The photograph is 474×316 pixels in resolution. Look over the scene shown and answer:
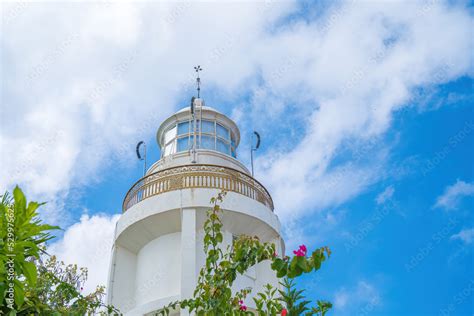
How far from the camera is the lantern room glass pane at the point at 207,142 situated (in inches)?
675

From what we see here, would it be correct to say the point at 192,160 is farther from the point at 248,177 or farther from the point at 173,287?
the point at 173,287

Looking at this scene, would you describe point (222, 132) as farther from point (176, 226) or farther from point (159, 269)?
point (159, 269)

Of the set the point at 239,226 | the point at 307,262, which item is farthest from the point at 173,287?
the point at 307,262

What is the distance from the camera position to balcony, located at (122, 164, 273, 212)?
14.9 metres

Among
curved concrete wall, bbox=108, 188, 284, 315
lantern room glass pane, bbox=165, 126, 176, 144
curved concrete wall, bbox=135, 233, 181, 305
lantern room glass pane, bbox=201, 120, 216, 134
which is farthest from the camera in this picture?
lantern room glass pane, bbox=165, 126, 176, 144

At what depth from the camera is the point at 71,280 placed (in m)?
12.1

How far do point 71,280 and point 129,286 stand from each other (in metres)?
3.21

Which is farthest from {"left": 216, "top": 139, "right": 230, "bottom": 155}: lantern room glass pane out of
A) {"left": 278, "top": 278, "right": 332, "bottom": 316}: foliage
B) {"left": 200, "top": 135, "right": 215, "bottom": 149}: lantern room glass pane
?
{"left": 278, "top": 278, "right": 332, "bottom": 316}: foliage

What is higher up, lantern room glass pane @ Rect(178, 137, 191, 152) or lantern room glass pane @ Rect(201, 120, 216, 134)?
lantern room glass pane @ Rect(201, 120, 216, 134)

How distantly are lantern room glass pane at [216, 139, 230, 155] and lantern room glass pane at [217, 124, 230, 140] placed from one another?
0.25 meters

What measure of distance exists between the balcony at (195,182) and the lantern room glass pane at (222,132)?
259cm

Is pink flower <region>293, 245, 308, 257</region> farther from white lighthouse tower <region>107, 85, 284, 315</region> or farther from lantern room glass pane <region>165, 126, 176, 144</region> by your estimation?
lantern room glass pane <region>165, 126, 176, 144</region>

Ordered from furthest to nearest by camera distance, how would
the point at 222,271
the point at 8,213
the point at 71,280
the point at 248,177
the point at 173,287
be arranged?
1. the point at 248,177
2. the point at 173,287
3. the point at 71,280
4. the point at 222,271
5. the point at 8,213

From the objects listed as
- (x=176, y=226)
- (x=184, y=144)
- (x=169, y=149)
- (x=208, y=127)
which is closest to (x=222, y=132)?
(x=208, y=127)
